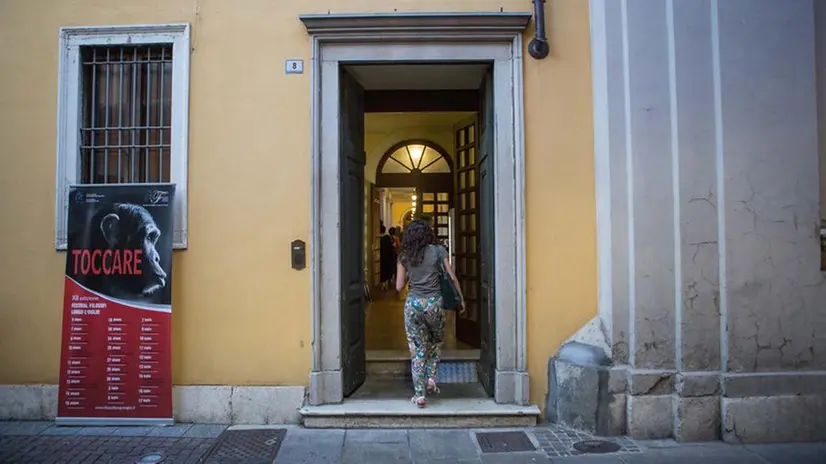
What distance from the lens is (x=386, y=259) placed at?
12.4m

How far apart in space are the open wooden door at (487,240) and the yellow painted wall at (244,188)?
0.38 meters

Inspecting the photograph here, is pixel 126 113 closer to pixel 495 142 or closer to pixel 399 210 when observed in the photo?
pixel 495 142

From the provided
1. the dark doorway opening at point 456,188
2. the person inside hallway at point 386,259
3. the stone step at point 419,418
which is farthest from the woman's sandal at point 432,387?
the person inside hallway at point 386,259

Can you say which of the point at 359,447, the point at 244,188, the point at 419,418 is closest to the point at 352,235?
the point at 244,188

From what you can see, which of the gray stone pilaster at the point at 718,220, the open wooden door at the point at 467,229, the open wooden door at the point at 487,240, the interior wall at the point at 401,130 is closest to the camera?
the gray stone pilaster at the point at 718,220

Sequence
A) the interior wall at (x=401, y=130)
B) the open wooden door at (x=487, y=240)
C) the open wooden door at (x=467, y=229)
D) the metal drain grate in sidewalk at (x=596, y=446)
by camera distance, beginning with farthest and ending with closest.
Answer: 1. the interior wall at (x=401, y=130)
2. the open wooden door at (x=467, y=229)
3. the open wooden door at (x=487, y=240)
4. the metal drain grate in sidewalk at (x=596, y=446)

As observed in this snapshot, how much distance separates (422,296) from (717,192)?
2884mm

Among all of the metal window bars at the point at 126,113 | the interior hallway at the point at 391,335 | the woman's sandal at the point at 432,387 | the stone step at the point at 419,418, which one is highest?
the metal window bars at the point at 126,113

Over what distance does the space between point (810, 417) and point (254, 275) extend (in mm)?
5251

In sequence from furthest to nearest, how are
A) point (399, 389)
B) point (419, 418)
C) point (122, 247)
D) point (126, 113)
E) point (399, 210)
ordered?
point (399, 210)
point (399, 389)
point (126, 113)
point (122, 247)
point (419, 418)

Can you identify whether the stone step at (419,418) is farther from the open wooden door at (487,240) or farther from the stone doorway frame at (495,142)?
the open wooden door at (487,240)

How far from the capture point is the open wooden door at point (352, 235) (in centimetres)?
519

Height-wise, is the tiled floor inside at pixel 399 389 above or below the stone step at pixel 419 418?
above

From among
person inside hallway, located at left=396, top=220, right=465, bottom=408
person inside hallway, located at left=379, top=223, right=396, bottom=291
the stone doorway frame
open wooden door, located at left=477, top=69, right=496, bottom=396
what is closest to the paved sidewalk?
the stone doorway frame
